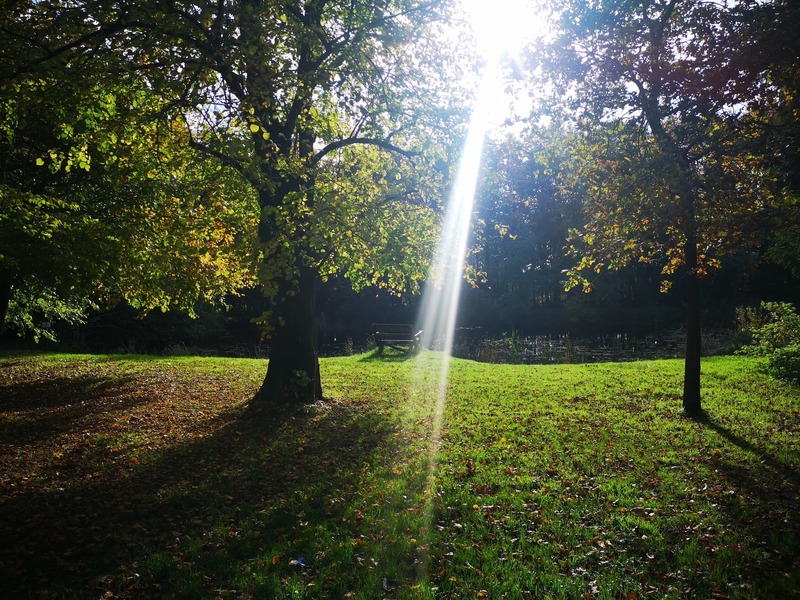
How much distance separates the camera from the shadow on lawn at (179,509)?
4953 millimetres

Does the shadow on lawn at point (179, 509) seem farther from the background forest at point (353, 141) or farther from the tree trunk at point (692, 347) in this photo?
Result: the tree trunk at point (692, 347)

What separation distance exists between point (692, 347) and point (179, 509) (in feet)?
32.3

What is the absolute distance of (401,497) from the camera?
684cm

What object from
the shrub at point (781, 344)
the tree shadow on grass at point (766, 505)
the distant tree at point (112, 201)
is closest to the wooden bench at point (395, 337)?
the distant tree at point (112, 201)

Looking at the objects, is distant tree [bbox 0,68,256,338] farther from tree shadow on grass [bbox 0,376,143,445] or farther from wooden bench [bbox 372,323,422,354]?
wooden bench [bbox 372,323,422,354]

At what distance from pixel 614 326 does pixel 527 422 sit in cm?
3578

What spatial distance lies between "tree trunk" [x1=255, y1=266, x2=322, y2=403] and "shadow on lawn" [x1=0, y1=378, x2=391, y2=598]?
147 cm

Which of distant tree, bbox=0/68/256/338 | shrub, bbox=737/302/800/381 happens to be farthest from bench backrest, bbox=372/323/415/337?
shrub, bbox=737/302/800/381

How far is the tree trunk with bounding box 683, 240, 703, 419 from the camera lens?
420 inches

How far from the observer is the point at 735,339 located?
23266 millimetres

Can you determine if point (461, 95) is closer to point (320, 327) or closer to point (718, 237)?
point (718, 237)

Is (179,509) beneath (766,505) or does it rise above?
beneath

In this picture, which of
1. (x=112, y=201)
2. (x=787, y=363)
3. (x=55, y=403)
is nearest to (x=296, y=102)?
(x=112, y=201)

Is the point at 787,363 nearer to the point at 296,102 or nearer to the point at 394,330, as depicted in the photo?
the point at 296,102
